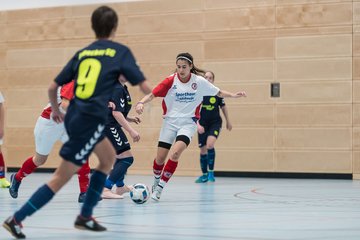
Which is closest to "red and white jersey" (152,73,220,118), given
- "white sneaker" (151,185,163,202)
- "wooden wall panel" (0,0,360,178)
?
"white sneaker" (151,185,163,202)

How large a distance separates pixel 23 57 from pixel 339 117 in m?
8.19

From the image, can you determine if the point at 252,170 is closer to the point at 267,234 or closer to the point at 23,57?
the point at 23,57

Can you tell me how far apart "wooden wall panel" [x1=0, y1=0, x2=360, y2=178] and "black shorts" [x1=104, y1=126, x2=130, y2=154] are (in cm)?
698

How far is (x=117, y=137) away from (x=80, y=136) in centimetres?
358

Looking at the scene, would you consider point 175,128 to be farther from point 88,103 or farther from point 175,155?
point 88,103

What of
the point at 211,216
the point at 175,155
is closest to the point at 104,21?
the point at 211,216

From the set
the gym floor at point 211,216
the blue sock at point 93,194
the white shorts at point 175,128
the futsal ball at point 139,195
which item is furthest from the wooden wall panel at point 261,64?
the blue sock at point 93,194

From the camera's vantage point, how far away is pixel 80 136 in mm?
4918

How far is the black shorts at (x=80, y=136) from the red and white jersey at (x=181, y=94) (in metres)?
3.92

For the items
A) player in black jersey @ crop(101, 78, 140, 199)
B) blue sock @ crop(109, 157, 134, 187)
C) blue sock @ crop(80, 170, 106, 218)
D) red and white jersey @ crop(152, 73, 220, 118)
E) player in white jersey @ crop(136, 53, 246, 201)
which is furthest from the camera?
red and white jersey @ crop(152, 73, 220, 118)

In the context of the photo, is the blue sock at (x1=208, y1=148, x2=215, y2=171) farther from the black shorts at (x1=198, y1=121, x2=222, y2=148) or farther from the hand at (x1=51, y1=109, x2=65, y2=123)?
the hand at (x1=51, y1=109, x2=65, y2=123)

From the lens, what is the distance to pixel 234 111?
1538 centimetres

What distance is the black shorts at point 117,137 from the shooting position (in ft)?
27.7

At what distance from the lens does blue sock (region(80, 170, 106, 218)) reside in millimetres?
5156
